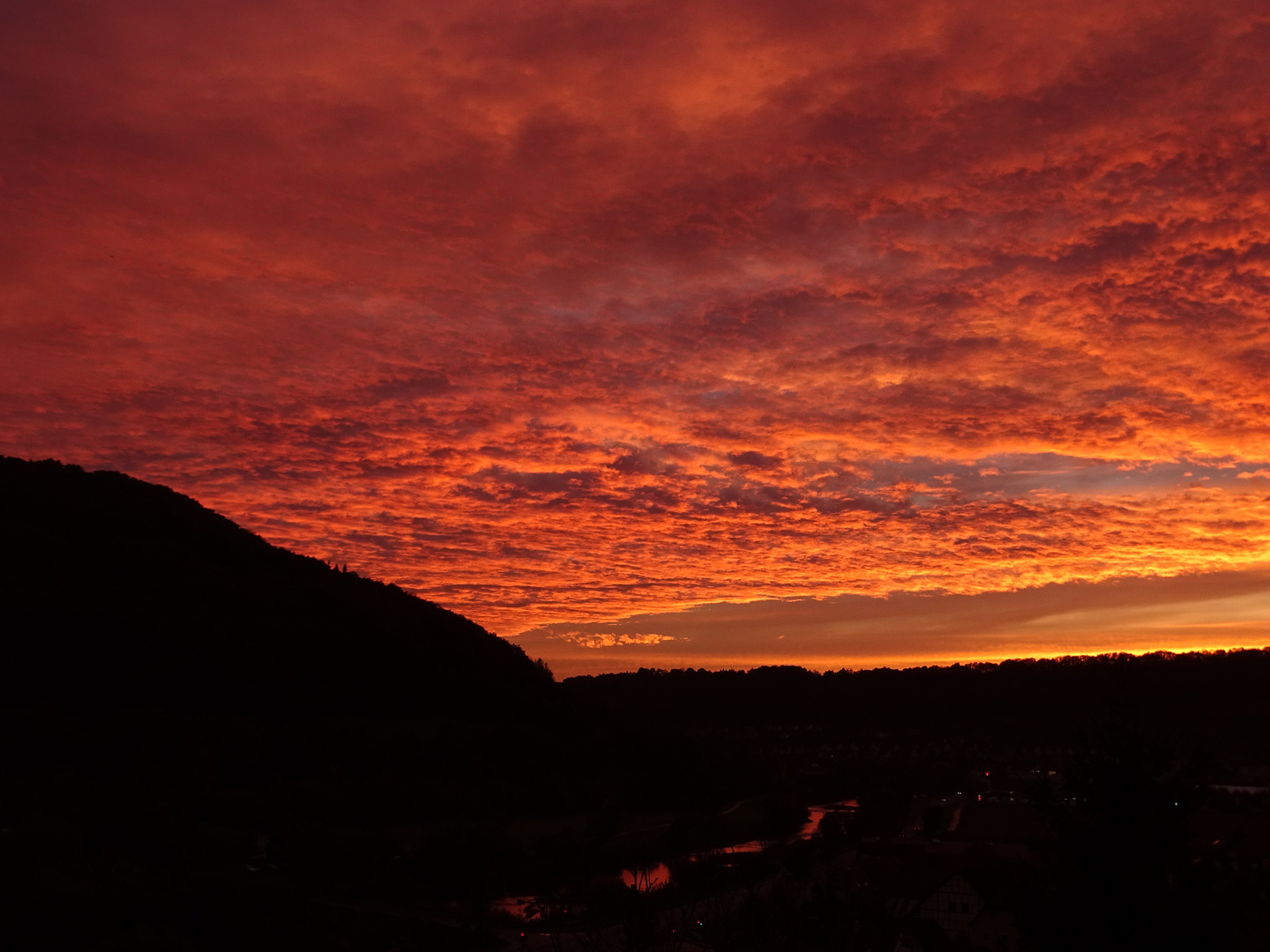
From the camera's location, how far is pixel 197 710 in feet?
235

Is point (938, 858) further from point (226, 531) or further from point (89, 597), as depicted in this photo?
point (226, 531)

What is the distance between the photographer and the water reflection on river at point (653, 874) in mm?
38219

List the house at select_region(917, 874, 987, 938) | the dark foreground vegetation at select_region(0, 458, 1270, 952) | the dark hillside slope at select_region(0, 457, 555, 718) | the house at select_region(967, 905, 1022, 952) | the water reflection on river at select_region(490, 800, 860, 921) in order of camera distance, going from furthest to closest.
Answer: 1. the dark hillside slope at select_region(0, 457, 555, 718)
2. the water reflection on river at select_region(490, 800, 860, 921)
3. the house at select_region(917, 874, 987, 938)
4. the house at select_region(967, 905, 1022, 952)
5. the dark foreground vegetation at select_region(0, 458, 1270, 952)

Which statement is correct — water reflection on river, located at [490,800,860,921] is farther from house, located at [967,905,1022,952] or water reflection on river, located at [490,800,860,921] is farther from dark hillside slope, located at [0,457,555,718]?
dark hillside slope, located at [0,457,555,718]

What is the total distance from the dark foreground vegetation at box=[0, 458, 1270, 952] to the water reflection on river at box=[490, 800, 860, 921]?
46cm

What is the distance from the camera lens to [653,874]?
5847 cm

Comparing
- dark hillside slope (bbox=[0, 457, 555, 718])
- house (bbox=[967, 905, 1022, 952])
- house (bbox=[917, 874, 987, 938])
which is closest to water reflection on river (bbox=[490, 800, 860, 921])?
house (bbox=[917, 874, 987, 938])

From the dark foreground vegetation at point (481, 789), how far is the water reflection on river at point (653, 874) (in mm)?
456

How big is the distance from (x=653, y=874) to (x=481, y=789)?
23003mm

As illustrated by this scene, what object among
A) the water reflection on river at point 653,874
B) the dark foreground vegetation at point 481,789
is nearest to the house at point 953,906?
the dark foreground vegetation at point 481,789

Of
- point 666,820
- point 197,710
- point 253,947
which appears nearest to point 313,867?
point 253,947

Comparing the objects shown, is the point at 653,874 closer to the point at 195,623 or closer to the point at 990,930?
the point at 990,930

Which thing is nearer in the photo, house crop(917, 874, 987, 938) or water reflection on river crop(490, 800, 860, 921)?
house crop(917, 874, 987, 938)

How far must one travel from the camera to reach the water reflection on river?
38.2 m
